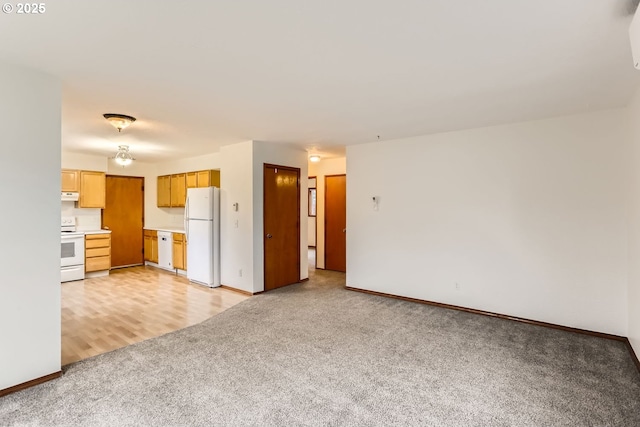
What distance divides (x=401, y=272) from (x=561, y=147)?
2.55 meters

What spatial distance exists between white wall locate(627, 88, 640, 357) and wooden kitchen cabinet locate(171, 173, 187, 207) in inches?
273

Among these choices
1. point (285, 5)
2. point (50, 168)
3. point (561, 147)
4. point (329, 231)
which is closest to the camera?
point (285, 5)

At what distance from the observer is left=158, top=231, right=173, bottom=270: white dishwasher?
683 cm

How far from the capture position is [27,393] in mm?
2367

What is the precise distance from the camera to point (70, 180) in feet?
20.8

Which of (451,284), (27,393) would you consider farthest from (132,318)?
(451,284)

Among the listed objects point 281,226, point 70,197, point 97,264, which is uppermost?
point 70,197

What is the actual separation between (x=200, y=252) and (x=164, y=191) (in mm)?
2635

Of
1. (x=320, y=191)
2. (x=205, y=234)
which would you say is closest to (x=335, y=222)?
(x=320, y=191)

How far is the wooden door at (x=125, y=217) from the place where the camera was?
7.22m

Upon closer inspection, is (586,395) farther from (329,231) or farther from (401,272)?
(329,231)

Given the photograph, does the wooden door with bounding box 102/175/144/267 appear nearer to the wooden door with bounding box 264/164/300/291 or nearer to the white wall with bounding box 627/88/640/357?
the wooden door with bounding box 264/164/300/291

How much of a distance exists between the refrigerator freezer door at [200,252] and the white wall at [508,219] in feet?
8.44

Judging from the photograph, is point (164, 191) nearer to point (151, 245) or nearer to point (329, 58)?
point (151, 245)
